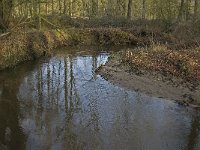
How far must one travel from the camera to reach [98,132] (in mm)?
11430

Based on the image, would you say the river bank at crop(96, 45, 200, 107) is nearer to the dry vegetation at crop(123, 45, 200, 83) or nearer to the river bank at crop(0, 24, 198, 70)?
the dry vegetation at crop(123, 45, 200, 83)

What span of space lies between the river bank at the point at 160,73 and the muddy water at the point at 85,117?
2.13ft

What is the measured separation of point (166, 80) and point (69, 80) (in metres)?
4.78

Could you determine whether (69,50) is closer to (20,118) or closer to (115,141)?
(20,118)

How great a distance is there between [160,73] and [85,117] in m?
5.92

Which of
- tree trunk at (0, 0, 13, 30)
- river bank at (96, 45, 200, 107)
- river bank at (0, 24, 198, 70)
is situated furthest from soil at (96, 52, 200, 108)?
tree trunk at (0, 0, 13, 30)

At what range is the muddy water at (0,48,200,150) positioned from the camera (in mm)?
10633

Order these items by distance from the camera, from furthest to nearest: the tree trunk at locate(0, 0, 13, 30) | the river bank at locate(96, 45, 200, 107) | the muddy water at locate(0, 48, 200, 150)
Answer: the tree trunk at locate(0, 0, 13, 30) < the river bank at locate(96, 45, 200, 107) < the muddy water at locate(0, 48, 200, 150)

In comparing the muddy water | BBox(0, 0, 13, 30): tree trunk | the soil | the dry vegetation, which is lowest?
the muddy water

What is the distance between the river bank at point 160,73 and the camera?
15.2 m

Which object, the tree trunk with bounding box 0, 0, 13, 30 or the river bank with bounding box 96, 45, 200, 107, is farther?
the tree trunk with bounding box 0, 0, 13, 30

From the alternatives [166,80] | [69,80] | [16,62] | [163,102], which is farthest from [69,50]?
[163,102]

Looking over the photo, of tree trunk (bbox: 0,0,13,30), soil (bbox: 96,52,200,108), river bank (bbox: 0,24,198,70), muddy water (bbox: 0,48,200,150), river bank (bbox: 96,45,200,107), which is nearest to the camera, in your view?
muddy water (bbox: 0,48,200,150)

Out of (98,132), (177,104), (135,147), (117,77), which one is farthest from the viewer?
(117,77)
